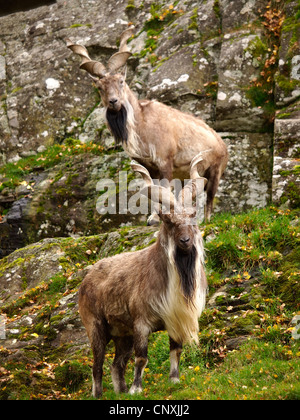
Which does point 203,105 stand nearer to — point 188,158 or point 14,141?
point 188,158

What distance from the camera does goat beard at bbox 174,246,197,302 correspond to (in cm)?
665

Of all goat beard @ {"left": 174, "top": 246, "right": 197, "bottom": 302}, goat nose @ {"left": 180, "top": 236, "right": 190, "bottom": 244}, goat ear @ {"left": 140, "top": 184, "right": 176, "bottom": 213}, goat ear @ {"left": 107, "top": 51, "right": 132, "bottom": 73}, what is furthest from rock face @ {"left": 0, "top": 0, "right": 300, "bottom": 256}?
goat nose @ {"left": 180, "top": 236, "right": 190, "bottom": 244}

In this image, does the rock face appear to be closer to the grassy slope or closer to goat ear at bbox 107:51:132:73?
the grassy slope

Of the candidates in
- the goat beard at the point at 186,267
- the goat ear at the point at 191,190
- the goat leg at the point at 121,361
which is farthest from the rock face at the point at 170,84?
the goat leg at the point at 121,361

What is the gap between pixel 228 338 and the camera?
7.68m

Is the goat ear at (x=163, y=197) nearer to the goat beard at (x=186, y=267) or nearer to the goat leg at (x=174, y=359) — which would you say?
the goat beard at (x=186, y=267)

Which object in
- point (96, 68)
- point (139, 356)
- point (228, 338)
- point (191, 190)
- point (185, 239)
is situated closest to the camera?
point (185, 239)

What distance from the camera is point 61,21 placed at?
725 inches

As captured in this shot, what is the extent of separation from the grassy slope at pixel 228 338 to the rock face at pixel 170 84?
79.8 inches

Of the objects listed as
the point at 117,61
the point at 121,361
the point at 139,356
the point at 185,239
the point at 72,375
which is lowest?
the point at 72,375

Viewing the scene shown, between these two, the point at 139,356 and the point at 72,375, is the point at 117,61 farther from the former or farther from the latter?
the point at 139,356

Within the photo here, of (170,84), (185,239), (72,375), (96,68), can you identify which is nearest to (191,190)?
(185,239)

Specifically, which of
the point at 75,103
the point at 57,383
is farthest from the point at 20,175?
the point at 57,383

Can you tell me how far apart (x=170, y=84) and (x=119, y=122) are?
4.64 metres
